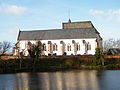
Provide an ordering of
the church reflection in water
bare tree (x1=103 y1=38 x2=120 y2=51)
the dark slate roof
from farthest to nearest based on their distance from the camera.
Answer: bare tree (x1=103 y1=38 x2=120 y2=51) < the dark slate roof < the church reflection in water

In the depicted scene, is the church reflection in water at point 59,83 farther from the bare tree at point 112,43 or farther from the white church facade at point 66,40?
the bare tree at point 112,43

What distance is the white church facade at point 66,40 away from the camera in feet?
270

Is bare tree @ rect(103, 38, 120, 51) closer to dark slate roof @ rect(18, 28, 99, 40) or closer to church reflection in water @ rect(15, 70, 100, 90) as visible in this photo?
dark slate roof @ rect(18, 28, 99, 40)

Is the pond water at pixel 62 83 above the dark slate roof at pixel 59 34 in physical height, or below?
below

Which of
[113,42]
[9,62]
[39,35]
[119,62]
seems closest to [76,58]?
[119,62]

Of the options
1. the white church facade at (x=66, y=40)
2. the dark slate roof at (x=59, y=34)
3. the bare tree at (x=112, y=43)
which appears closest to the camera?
the white church facade at (x=66, y=40)

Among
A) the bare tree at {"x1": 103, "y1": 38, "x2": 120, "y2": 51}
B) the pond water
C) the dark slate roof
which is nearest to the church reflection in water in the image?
the pond water

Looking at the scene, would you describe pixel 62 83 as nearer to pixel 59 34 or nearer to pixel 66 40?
pixel 66 40

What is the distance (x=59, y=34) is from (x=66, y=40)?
10.7 ft

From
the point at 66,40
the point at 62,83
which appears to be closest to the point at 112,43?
the point at 66,40

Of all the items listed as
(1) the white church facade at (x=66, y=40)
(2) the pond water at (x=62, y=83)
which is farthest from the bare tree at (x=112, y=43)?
(2) the pond water at (x=62, y=83)

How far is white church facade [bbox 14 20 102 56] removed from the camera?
82.2 meters

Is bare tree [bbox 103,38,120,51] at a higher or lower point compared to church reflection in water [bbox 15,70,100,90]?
higher

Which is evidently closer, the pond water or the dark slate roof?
the pond water
